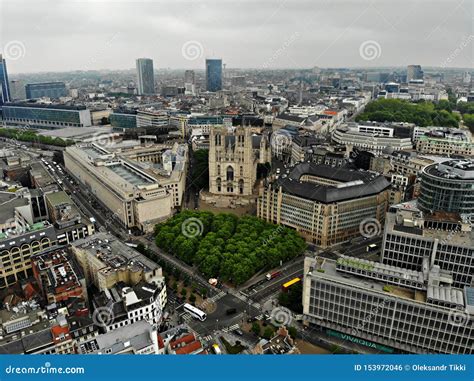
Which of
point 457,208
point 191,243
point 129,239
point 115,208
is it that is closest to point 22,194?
point 115,208

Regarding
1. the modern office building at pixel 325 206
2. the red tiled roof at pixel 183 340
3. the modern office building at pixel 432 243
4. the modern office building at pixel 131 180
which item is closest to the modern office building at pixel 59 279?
the red tiled roof at pixel 183 340

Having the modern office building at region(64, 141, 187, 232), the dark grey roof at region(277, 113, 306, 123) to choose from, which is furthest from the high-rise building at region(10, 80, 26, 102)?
the dark grey roof at region(277, 113, 306, 123)

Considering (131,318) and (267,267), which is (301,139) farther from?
(131,318)

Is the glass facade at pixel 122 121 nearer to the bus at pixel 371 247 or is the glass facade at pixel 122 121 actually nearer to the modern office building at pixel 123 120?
the modern office building at pixel 123 120

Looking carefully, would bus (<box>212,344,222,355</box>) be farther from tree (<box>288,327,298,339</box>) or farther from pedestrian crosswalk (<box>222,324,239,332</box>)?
tree (<box>288,327,298,339</box>)

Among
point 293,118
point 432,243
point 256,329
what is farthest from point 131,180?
point 293,118
